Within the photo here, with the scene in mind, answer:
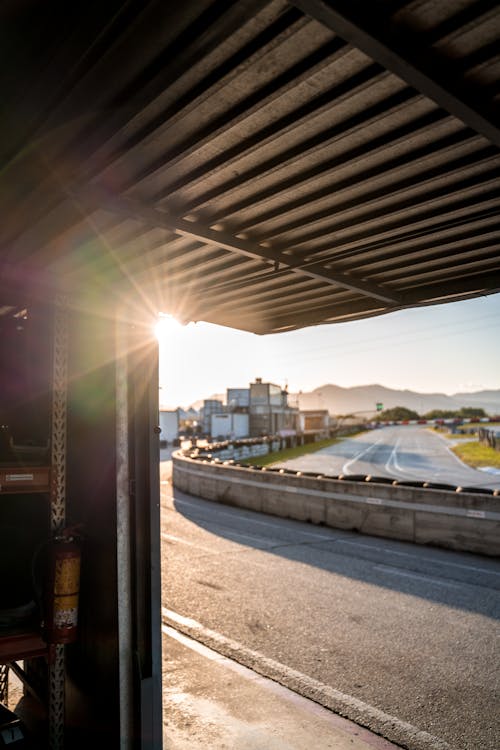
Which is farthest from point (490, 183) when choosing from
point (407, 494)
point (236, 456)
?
point (236, 456)

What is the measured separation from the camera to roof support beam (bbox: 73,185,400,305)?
364 centimetres

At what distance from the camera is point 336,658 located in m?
5.91

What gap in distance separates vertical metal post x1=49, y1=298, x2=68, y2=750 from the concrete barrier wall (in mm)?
9150

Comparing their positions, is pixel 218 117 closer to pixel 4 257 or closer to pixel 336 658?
pixel 4 257

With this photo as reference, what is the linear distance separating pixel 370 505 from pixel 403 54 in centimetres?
1181

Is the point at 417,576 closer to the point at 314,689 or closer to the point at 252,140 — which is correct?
the point at 314,689

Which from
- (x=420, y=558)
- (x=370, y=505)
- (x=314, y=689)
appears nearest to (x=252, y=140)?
Result: (x=314, y=689)

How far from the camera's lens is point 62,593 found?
3691 millimetres

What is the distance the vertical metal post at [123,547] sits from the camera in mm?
3756

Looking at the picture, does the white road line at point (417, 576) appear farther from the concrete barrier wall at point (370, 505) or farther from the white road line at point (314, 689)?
the white road line at point (314, 689)

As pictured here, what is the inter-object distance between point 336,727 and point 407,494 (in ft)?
26.6

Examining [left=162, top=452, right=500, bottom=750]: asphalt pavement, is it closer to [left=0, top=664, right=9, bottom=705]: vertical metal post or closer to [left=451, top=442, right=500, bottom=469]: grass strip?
[left=0, top=664, right=9, bottom=705]: vertical metal post

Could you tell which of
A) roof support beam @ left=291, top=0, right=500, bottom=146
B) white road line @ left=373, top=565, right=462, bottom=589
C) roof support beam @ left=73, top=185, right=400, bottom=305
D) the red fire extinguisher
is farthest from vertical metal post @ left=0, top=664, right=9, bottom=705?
white road line @ left=373, top=565, right=462, bottom=589

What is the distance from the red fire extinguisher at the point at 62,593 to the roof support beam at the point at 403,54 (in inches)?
144
